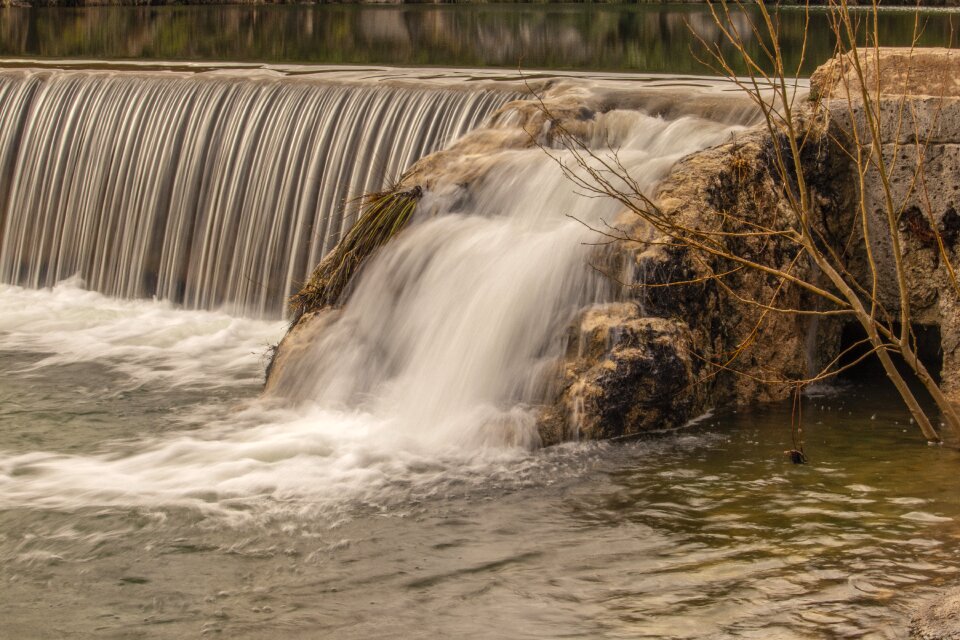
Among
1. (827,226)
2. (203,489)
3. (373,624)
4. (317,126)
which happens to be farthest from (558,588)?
(317,126)

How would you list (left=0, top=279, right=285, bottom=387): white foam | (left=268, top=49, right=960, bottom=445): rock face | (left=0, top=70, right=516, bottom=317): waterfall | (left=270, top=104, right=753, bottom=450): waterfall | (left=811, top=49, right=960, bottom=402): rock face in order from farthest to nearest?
(left=0, top=70, right=516, bottom=317): waterfall, (left=0, top=279, right=285, bottom=387): white foam, (left=811, top=49, right=960, bottom=402): rock face, (left=270, top=104, right=753, bottom=450): waterfall, (left=268, top=49, right=960, bottom=445): rock face

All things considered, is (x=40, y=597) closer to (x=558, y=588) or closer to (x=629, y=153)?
(x=558, y=588)

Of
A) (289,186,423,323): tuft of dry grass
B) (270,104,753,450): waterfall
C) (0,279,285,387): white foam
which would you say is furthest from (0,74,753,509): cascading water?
(0,279,285,387): white foam

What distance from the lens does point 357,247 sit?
8.86m

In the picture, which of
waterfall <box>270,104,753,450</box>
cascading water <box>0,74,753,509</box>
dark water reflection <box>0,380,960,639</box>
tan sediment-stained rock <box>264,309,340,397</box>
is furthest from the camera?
tan sediment-stained rock <box>264,309,340,397</box>

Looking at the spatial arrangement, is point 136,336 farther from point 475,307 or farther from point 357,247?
point 475,307

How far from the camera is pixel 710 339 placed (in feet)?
26.3

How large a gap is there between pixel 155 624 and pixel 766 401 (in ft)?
13.7

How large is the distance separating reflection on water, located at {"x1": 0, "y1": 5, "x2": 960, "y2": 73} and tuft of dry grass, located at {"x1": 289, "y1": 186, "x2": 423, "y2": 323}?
563 cm

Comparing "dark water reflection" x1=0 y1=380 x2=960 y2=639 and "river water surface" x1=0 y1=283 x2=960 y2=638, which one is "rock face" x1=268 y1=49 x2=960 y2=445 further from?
"dark water reflection" x1=0 y1=380 x2=960 y2=639

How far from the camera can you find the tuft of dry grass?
8.82 m

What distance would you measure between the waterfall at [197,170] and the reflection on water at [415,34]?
3068 millimetres

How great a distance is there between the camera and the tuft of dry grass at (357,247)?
8820mm

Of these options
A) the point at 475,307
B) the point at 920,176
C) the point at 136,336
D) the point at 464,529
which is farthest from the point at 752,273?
the point at 136,336
